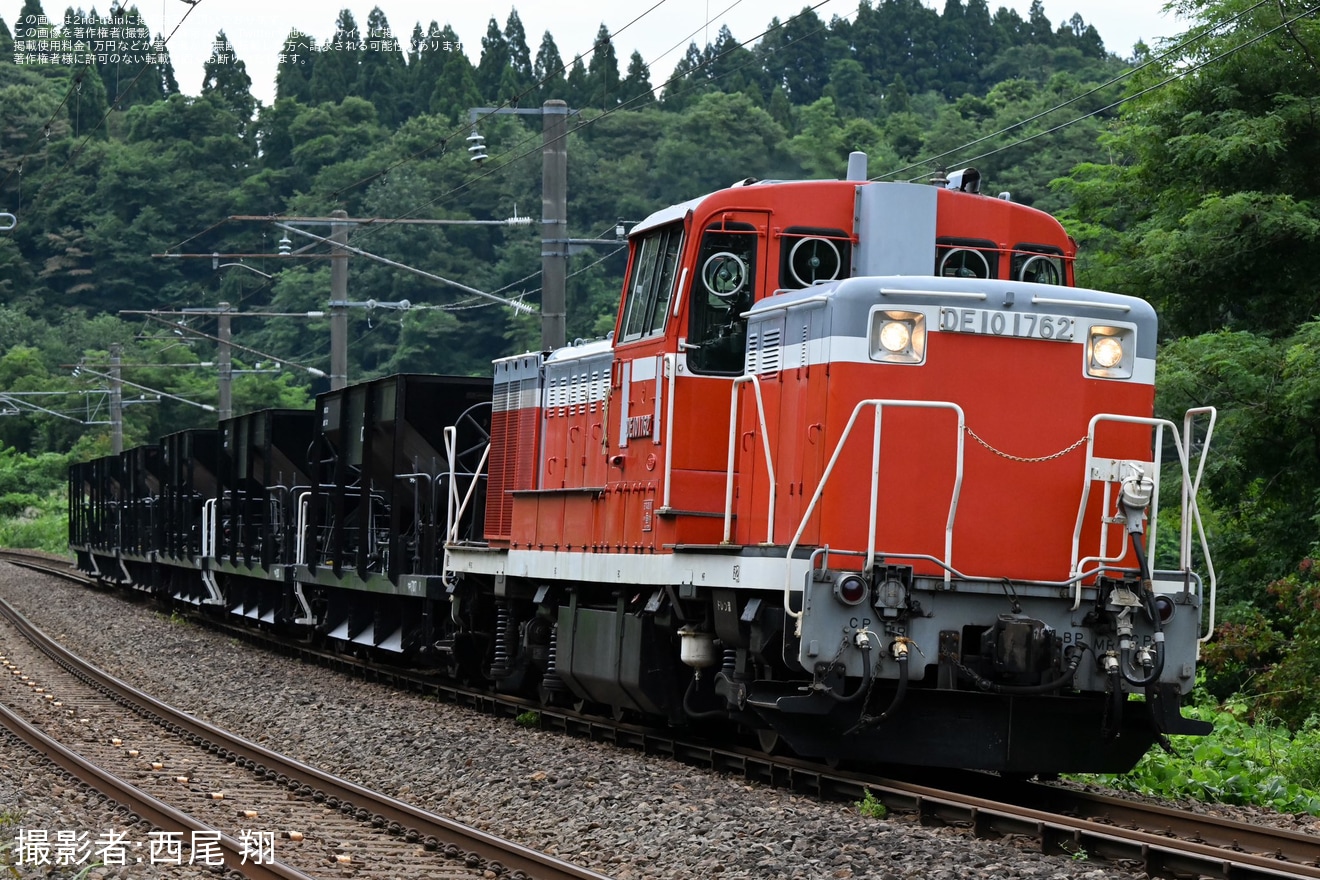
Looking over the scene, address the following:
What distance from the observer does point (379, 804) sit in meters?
9.47

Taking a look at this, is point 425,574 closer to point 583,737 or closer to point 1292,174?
point 583,737

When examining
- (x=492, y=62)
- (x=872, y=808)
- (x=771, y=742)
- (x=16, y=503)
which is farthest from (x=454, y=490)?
(x=492, y=62)

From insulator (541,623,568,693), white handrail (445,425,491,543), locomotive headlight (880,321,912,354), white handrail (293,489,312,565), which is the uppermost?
locomotive headlight (880,321,912,354)

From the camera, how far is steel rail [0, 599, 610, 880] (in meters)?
7.68

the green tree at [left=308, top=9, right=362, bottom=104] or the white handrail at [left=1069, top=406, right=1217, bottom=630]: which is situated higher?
the green tree at [left=308, top=9, right=362, bottom=104]

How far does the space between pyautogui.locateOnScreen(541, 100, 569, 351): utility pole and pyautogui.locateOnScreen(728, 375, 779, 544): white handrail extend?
7.00 m

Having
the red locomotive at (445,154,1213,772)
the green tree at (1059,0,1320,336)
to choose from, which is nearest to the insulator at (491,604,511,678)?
the red locomotive at (445,154,1213,772)

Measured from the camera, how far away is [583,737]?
41.4 ft

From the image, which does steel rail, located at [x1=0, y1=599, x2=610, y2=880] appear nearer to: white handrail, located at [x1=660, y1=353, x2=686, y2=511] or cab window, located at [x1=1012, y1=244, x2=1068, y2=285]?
white handrail, located at [x1=660, y1=353, x2=686, y2=511]

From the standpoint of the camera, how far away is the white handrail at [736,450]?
9602 mm

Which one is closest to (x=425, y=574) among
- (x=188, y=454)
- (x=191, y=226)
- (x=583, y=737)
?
(x=583, y=737)

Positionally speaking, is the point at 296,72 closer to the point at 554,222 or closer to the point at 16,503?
the point at 16,503

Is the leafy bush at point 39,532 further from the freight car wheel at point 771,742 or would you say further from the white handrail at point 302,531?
the freight car wheel at point 771,742

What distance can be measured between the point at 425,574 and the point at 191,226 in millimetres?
78875
